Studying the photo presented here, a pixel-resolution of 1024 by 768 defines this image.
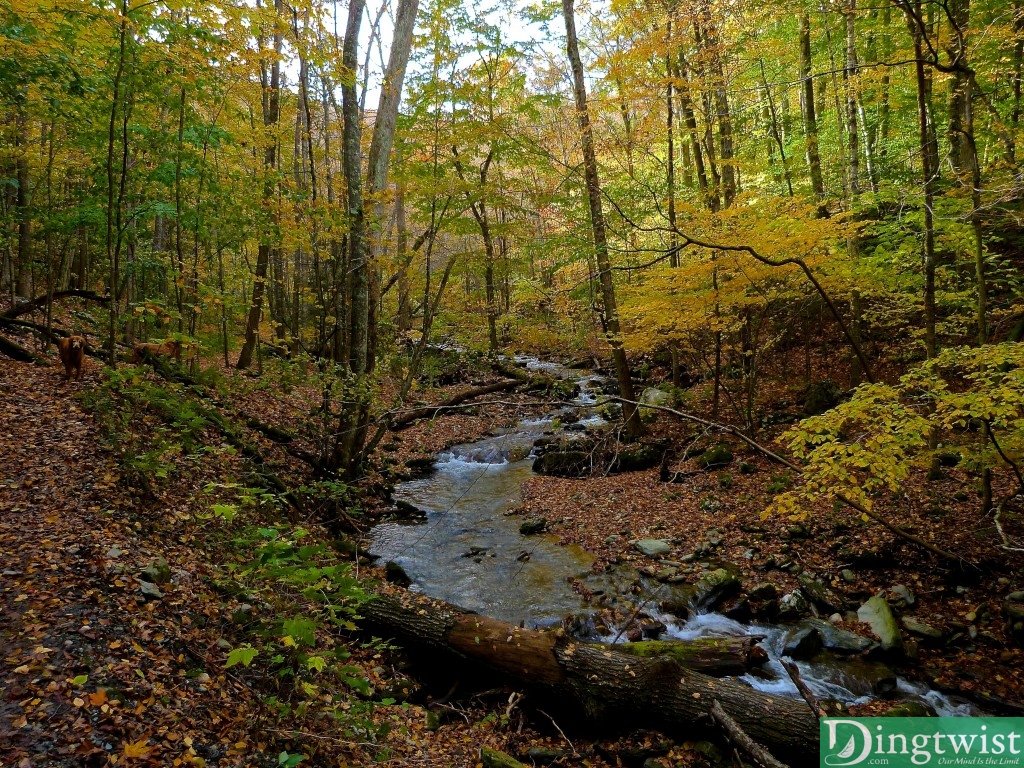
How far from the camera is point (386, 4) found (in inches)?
626

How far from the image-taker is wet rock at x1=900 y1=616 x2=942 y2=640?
5.51 m

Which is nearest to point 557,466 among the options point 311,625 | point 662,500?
point 662,500

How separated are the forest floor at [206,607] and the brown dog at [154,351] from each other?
69 cm

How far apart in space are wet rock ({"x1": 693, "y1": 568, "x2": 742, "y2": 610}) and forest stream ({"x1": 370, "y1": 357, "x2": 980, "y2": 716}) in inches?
6.0

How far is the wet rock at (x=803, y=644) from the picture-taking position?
566 centimetres

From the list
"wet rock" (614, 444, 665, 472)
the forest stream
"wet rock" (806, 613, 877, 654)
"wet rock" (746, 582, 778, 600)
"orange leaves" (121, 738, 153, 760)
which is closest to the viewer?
"orange leaves" (121, 738, 153, 760)

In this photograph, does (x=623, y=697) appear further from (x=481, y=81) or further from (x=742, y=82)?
(x=481, y=81)

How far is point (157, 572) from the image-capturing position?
4383 millimetres

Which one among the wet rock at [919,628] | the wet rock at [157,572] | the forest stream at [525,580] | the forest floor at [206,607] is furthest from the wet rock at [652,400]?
the wet rock at [157,572]

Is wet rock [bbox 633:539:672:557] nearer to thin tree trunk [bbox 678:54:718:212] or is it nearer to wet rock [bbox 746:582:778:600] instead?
wet rock [bbox 746:582:778:600]

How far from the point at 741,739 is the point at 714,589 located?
2.89m

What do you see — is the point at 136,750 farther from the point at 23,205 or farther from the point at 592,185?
the point at 23,205

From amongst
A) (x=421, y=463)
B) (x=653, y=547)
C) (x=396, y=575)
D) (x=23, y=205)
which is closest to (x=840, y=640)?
(x=653, y=547)

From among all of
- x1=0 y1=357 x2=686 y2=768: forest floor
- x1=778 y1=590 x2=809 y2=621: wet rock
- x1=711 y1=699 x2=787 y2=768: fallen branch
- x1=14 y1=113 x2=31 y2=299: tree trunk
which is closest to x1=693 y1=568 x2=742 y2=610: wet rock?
x1=778 y1=590 x2=809 y2=621: wet rock
